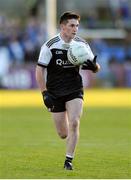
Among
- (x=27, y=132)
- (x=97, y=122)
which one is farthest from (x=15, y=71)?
(x=27, y=132)

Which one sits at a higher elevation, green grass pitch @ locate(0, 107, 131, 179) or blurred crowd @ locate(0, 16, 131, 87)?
green grass pitch @ locate(0, 107, 131, 179)

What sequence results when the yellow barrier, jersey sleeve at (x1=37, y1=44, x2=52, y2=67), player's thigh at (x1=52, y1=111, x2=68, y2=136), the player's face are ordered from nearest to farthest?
1. the player's face
2. jersey sleeve at (x1=37, y1=44, x2=52, y2=67)
3. player's thigh at (x1=52, y1=111, x2=68, y2=136)
4. the yellow barrier

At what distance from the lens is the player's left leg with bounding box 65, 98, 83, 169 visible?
11.5m

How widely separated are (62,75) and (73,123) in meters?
0.79

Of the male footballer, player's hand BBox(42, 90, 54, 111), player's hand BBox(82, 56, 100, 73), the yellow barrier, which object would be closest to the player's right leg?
the male footballer

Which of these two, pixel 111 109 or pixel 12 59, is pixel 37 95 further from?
pixel 111 109

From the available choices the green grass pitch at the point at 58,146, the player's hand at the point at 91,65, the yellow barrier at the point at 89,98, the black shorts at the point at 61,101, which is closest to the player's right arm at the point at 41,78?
the black shorts at the point at 61,101

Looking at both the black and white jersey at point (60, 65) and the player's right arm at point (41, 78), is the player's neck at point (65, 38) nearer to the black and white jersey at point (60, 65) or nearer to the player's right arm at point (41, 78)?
the black and white jersey at point (60, 65)

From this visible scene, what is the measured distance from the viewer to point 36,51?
33.6 metres

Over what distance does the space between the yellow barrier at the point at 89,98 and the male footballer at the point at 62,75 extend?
571 inches

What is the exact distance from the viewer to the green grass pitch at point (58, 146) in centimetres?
1126

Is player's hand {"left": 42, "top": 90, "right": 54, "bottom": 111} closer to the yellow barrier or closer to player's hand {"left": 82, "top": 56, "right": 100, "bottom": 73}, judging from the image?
player's hand {"left": 82, "top": 56, "right": 100, "bottom": 73}

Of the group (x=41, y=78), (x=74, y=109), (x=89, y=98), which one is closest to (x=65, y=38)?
(x=41, y=78)

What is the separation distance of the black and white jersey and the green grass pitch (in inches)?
45.7
